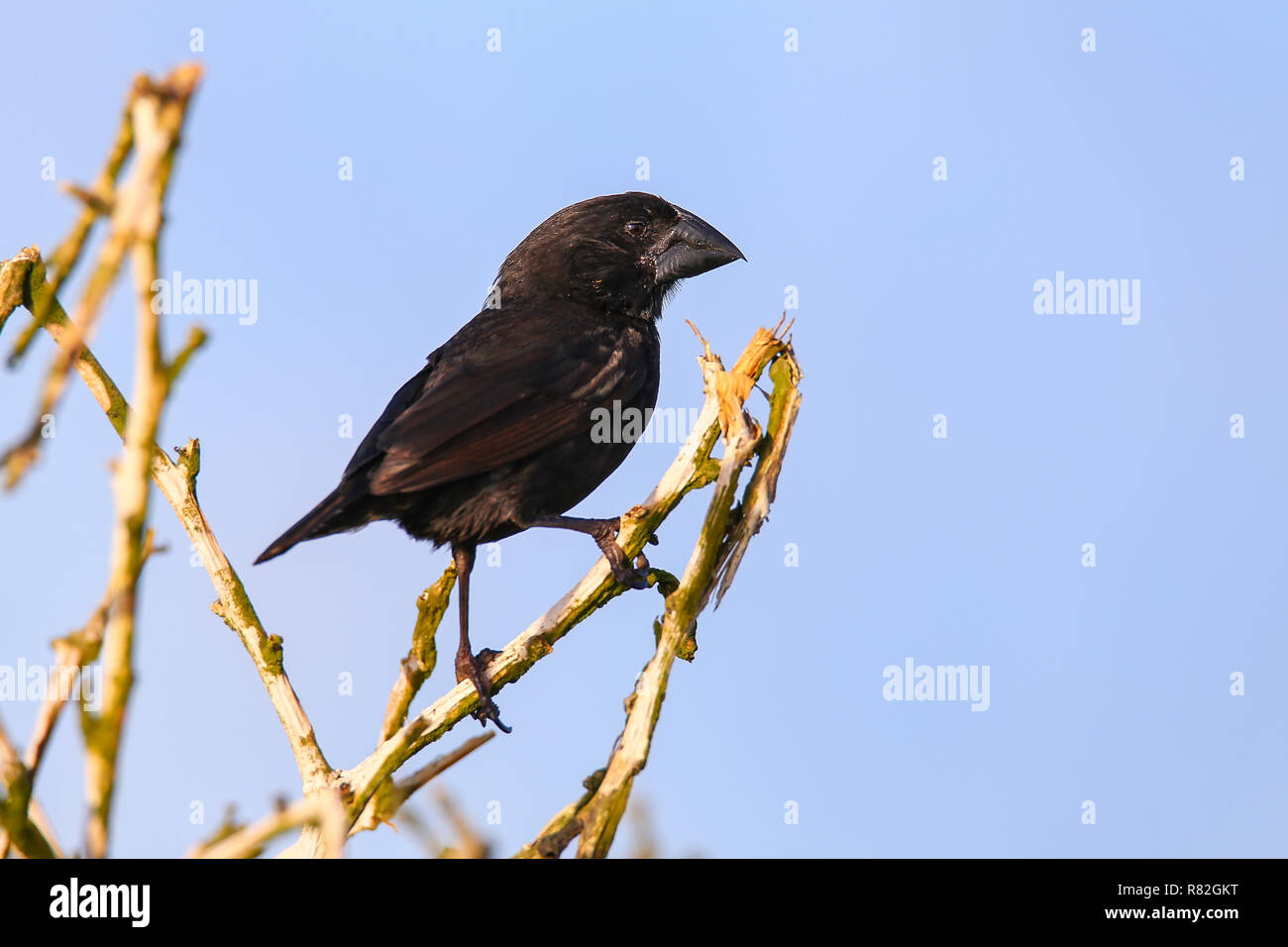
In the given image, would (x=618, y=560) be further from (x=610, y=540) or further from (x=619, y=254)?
(x=619, y=254)

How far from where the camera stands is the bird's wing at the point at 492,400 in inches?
169

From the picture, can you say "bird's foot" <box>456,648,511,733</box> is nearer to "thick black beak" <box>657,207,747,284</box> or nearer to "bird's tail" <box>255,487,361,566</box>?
"bird's tail" <box>255,487,361,566</box>

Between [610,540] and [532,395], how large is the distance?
34.4 inches

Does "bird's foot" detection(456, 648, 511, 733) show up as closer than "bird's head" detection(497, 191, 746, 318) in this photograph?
Yes

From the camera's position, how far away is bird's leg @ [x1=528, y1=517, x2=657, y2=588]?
10.0 ft

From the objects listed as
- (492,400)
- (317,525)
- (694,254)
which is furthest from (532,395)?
(694,254)

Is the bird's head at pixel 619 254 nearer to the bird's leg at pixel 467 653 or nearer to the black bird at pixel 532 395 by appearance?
the black bird at pixel 532 395

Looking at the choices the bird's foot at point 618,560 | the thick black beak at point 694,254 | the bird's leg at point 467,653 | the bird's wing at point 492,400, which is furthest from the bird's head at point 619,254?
the bird's foot at point 618,560

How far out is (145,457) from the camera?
104cm

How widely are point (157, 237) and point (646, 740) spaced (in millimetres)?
1441

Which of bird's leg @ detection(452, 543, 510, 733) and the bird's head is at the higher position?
the bird's head

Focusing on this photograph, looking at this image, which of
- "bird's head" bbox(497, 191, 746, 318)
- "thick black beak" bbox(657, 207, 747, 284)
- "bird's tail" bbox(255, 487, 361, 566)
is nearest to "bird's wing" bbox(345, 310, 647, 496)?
"bird's tail" bbox(255, 487, 361, 566)

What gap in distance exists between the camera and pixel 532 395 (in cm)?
467
